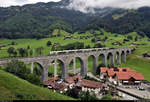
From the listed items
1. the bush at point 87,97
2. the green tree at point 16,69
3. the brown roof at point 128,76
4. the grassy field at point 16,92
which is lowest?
the bush at point 87,97

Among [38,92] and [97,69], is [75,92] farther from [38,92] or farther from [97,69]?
[97,69]

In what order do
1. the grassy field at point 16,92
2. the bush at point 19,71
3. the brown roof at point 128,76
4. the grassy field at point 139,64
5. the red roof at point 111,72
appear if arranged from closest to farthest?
the grassy field at point 16,92, the bush at point 19,71, the brown roof at point 128,76, the red roof at point 111,72, the grassy field at point 139,64

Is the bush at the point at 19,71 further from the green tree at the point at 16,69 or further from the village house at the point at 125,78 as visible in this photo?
the village house at the point at 125,78

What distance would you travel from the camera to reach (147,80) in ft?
206

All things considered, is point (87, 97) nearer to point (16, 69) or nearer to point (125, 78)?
point (16, 69)

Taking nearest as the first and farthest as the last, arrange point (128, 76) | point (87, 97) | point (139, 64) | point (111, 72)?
point (87, 97) < point (128, 76) < point (111, 72) < point (139, 64)

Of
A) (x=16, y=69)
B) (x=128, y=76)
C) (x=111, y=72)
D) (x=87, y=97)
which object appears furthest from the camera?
(x=111, y=72)

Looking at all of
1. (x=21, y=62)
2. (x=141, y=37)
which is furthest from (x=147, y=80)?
(x=141, y=37)

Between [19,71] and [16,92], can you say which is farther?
[19,71]

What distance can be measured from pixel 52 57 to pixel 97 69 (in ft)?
92.5

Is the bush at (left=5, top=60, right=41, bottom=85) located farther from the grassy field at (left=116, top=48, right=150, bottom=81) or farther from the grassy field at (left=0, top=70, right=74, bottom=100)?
the grassy field at (left=116, top=48, right=150, bottom=81)

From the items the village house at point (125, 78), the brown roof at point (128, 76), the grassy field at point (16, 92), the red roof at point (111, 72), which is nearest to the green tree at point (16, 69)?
the grassy field at point (16, 92)

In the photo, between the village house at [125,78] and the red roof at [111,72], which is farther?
the red roof at [111,72]

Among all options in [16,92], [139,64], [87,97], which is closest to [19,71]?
[16,92]
